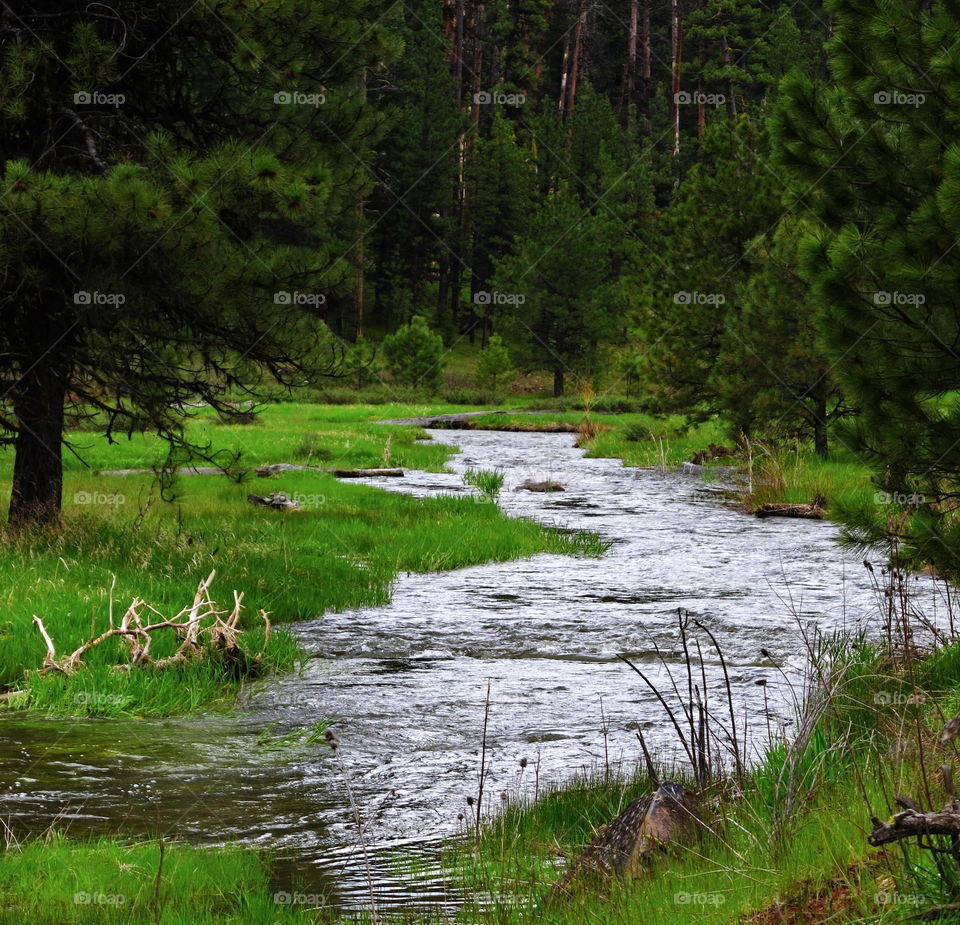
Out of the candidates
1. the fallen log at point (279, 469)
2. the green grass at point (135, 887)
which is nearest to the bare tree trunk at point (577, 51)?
the fallen log at point (279, 469)

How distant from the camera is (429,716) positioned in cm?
664

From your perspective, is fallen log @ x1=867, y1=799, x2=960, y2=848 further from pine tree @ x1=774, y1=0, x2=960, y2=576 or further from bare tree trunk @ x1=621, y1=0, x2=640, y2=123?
bare tree trunk @ x1=621, y1=0, x2=640, y2=123

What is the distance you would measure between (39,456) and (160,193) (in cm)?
335

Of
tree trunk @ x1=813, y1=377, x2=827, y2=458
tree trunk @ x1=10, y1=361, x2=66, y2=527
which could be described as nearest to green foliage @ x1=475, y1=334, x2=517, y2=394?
tree trunk @ x1=813, y1=377, x2=827, y2=458

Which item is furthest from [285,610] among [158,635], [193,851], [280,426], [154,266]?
[280,426]

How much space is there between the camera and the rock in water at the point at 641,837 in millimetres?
4059

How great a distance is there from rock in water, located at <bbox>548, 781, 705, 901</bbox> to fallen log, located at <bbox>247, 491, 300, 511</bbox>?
423 inches

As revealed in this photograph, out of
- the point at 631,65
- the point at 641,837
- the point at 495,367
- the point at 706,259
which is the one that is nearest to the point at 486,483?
the point at 706,259

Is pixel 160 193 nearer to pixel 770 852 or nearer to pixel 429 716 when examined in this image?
pixel 429 716

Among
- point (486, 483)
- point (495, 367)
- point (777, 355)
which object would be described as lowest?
point (486, 483)

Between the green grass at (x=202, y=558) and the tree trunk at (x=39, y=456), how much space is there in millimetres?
307

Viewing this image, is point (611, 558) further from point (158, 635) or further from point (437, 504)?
point (158, 635)

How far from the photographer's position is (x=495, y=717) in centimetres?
664

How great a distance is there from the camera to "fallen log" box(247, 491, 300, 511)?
48.7 feet
